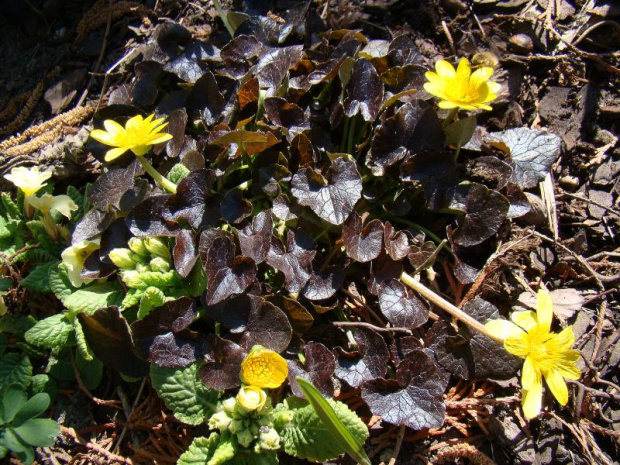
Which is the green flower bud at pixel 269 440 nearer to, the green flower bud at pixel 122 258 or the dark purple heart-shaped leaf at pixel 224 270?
the dark purple heart-shaped leaf at pixel 224 270

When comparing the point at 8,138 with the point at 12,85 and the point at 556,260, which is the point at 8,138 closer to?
the point at 12,85

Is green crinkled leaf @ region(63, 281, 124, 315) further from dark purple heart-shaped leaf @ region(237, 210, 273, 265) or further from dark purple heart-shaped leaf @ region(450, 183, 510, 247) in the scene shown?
dark purple heart-shaped leaf @ region(450, 183, 510, 247)

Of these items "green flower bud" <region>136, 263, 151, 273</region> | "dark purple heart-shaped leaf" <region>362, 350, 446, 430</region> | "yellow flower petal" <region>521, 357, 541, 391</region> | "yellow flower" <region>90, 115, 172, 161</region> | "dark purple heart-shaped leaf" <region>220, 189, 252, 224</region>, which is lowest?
"dark purple heart-shaped leaf" <region>362, 350, 446, 430</region>

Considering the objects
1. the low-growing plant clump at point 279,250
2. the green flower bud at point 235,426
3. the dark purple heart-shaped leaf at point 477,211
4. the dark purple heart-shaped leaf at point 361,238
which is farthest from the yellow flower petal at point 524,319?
the green flower bud at point 235,426

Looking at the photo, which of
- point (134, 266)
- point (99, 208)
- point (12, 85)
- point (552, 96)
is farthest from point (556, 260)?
point (12, 85)

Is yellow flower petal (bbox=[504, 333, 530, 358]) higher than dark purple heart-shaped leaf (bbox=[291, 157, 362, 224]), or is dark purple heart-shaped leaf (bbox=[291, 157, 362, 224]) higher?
dark purple heart-shaped leaf (bbox=[291, 157, 362, 224])

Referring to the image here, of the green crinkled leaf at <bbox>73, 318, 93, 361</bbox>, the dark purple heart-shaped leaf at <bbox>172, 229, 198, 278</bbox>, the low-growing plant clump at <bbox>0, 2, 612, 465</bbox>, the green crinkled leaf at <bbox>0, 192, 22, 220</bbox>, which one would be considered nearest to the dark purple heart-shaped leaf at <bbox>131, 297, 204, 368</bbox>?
the low-growing plant clump at <bbox>0, 2, 612, 465</bbox>
